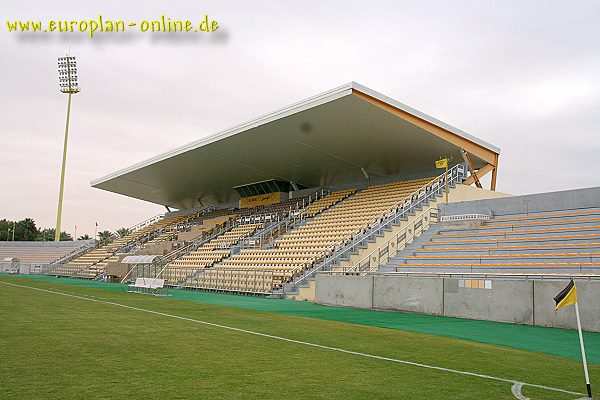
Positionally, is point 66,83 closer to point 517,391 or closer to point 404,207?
point 404,207

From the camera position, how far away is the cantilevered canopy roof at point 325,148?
77.3 ft

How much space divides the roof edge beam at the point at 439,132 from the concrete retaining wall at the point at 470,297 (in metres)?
7.44

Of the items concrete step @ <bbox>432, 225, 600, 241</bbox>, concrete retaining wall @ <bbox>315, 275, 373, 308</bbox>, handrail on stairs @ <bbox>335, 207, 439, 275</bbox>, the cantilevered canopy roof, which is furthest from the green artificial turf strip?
the cantilevered canopy roof

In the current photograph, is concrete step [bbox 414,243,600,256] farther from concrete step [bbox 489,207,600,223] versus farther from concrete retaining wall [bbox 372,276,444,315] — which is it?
concrete retaining wall [bbox 372,276,444,315]

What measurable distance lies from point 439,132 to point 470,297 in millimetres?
11673

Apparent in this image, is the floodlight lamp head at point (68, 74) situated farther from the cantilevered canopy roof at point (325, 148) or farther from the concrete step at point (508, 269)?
the concrete step at point (508, 269)

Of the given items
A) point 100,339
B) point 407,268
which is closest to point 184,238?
point 407,268

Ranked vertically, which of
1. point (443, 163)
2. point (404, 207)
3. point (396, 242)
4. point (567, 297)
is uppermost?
point (443, 163)

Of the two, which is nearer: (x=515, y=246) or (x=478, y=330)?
(x=478, y=330)

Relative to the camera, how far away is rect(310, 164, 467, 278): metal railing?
22.9 meters

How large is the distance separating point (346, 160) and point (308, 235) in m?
5.18

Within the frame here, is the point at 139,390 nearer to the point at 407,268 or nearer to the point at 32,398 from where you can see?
the point at 32,398

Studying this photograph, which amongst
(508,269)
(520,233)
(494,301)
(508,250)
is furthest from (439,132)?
(494,301)

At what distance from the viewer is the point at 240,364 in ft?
22.9
